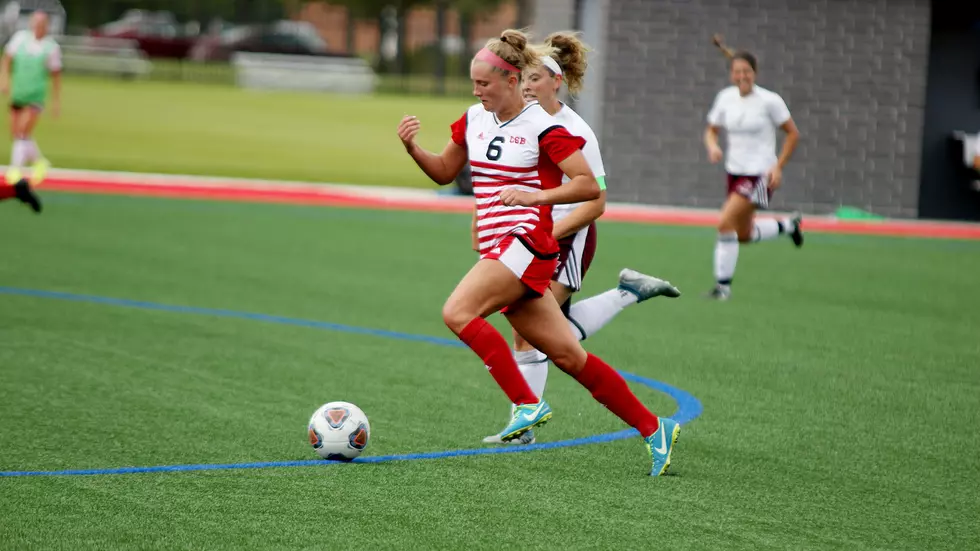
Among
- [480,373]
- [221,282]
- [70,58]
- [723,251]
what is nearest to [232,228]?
[221,282]

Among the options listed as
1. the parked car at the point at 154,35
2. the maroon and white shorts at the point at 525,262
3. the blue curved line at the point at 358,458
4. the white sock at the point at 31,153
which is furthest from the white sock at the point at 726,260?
the parked car at the point at 154,35

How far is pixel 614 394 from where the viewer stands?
20.3 feet

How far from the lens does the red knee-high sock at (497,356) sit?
627 cm

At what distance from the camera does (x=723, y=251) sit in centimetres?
1263

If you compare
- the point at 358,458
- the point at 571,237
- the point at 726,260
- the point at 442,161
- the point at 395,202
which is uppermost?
the point at 442,161

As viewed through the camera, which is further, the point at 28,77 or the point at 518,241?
the point at 28,77

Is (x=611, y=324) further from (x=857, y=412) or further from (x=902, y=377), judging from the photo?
(x=857, y=412)

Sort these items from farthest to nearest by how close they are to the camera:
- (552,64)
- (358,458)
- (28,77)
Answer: (28,77) < (552,64) < (358,458)

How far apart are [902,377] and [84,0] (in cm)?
5860

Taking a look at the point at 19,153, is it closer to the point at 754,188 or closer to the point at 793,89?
the point at 793,89

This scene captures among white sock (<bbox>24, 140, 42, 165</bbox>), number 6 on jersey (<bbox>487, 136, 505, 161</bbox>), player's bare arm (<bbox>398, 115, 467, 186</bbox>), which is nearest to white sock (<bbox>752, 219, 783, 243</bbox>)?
player's bare arm (<bbox>398, 115, 467, 186</bbox>)

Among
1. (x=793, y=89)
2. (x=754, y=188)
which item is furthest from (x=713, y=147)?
(x=793, y=89)

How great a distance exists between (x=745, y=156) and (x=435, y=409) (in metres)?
6.10

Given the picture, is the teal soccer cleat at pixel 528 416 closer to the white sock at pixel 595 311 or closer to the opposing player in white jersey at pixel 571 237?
the opposing player in white jersey at pixel 571 237
